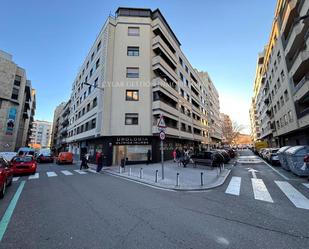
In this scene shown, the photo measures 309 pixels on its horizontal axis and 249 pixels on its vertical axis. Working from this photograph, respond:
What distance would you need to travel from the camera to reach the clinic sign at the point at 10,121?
1478 inches

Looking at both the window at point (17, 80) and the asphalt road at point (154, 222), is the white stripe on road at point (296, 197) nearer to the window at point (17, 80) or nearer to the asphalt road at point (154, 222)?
the asphalt road at point (154, 222)

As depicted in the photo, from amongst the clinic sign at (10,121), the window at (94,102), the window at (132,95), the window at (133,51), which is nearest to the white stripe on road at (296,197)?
the window at (132,95)

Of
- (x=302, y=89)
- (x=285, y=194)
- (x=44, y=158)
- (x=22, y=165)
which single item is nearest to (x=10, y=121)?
(x=44, y=158)

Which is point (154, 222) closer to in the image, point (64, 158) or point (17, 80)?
point (64, 158)

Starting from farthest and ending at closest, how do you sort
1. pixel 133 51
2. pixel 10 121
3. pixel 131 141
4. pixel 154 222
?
pixel 10 121 < pixel 133 51 < pixel 131 141 < pixel 154 222

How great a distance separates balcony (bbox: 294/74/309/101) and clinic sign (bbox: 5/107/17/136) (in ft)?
175

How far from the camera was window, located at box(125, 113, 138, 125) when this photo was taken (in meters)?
21.2

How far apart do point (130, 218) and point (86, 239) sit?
1349 millimetres

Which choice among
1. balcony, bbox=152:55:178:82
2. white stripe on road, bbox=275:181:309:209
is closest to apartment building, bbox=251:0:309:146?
white stripe on road, bbox=275:181:309:209

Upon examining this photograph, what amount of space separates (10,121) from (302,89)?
53.6 meters

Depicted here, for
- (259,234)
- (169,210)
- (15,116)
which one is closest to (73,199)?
(169,210)

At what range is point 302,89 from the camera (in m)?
17.6

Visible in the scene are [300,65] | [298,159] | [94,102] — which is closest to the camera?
[298,159]

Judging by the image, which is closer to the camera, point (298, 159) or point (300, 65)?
point (298, 159)
